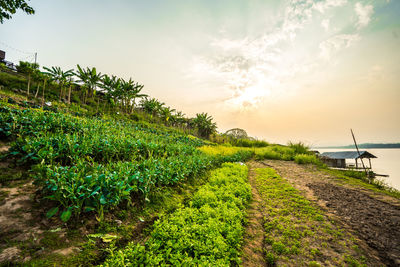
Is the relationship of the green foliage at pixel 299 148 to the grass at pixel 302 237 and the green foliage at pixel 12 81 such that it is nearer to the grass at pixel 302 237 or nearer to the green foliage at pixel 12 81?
the grass at pixel 302 237

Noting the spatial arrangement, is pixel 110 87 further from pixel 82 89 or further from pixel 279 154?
pixel 279 154

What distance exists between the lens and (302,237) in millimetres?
2691

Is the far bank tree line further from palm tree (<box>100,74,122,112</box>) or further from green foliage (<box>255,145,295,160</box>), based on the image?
green foliage (<box>255,145,295,160</box>)

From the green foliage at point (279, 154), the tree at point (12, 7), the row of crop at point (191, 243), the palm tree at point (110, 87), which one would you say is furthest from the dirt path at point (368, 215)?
the palm tree at point (110, 87)

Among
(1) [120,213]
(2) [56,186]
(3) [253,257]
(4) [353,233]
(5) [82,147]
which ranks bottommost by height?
(3) [253,257]

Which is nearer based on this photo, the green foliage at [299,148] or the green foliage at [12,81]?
the green foliage at [299,148]

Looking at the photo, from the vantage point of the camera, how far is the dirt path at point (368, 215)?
2.38 m

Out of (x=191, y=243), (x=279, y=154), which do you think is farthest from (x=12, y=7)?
(x=279, y=154)

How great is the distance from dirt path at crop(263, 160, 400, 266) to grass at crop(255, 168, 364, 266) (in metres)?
0.32

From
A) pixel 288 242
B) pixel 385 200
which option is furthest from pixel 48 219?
pixel 385 200

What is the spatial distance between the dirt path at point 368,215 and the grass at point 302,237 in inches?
12.6

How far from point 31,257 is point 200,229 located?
2.13 meters

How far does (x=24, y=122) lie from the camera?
481cm

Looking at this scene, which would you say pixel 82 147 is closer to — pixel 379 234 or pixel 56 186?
pixel 56 186
